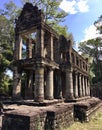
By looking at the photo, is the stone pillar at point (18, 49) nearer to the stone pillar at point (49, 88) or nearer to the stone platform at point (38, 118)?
the stone pillar at point (49, 88)

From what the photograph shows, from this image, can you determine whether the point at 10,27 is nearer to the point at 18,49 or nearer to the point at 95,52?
the point at 18,49

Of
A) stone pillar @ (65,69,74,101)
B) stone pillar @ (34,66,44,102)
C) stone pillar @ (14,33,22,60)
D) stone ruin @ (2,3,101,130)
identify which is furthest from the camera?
stone pillar @ (65,69,74,101)

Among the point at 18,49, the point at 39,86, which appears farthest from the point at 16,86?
the point at 18,49

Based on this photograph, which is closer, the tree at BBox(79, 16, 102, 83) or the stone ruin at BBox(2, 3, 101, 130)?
the stone ruin at BBox(2, 3, 101, 130)

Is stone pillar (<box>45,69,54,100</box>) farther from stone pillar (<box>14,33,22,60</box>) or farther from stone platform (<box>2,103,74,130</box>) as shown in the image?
stone platform (<box>2,103,74,130</box>)

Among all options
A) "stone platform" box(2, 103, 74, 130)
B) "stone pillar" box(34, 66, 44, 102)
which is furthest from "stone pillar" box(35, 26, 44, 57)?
"stone platform" box(2, 103, 74, 130)

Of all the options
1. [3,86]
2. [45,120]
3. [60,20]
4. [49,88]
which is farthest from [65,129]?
[60,20]

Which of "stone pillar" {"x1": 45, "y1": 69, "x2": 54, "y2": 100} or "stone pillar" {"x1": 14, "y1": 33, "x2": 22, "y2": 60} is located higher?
"stone pillar" {"x1": 14, "y1": 33, "x2": 22, "y2": 60}

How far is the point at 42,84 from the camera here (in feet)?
43.2

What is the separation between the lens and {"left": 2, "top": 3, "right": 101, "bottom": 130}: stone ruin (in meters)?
7.97

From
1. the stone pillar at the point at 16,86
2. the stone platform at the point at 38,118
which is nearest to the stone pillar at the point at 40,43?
the stone pillar at the point at 16,86

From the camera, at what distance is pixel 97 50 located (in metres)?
44.7

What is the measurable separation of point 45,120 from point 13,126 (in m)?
1.81

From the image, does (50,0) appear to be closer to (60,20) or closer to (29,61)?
(60,20)
